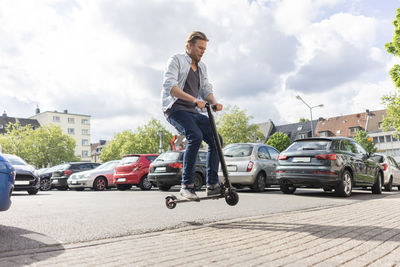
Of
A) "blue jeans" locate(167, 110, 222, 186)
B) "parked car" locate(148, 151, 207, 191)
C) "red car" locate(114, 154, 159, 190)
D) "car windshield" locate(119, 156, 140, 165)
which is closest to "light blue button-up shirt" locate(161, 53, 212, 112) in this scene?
"blue jeans" locate(167, 110, 222, 186)

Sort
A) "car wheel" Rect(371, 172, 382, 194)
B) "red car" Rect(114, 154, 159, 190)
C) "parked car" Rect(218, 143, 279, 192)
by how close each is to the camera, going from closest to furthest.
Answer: "car wheel" Rect(371, 172, 382, 194) → "parked car" Rect(218, 143, 279, 192) → "red car" Rect(114, 154, 159, 190)

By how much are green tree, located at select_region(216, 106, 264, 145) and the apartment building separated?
6181 cm

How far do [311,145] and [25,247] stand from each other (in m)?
8.11

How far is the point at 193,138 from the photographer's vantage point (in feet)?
14.8

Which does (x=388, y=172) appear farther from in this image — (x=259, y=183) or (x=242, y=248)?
(x=242, y=248)

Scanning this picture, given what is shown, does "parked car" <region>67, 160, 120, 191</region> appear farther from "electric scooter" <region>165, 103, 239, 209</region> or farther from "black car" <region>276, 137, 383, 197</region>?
"electric scooter" <region>165, 103, 239, 209</region>

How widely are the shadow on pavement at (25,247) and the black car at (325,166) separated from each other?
7203 mm

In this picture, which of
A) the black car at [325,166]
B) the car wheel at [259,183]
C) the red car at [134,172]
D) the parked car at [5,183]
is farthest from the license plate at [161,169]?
the parked car at [5,183]

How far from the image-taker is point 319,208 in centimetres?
634

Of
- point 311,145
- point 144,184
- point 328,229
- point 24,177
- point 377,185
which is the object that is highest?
point 311,145

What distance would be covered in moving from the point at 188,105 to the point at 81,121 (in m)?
109

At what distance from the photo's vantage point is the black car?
9305mm

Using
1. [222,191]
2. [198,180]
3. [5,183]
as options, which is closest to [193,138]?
[222,191]

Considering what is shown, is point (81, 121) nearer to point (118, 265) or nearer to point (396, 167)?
point (396, 167)
